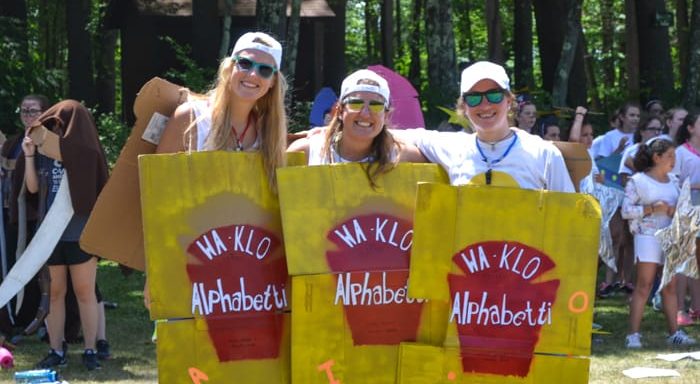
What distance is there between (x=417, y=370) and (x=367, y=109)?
1.07 meters

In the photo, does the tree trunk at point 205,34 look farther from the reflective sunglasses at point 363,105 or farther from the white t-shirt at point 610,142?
the reflective sunglasses at point 363,105

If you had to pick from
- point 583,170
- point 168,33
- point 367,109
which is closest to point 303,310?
point 367,109

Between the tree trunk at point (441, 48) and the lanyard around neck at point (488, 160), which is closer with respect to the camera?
the lanyard around neck at point (488, 160)

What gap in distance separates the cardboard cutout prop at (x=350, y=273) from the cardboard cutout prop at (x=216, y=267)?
0.14 meters

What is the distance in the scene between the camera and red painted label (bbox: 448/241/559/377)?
18.6 feet

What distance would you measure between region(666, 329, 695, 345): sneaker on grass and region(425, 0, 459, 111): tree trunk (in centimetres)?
795

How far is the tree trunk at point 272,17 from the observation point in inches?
649

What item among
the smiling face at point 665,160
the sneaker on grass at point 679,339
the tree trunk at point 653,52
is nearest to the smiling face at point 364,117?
the smiling face at point 665,160

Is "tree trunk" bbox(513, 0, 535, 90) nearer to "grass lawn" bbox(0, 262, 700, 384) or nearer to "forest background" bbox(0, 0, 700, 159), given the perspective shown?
"forest background" bbox(0, 0, 700, 159)

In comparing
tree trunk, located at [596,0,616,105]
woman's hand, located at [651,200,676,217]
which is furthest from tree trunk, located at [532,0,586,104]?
tree trunk, located at [596,0,616,105]

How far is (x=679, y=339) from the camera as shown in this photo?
36.0 ft

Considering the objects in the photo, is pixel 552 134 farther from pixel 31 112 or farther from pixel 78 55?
pixel 78 55

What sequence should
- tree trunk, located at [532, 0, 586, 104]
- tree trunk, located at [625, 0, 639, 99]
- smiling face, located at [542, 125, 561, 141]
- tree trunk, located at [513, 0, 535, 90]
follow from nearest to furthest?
smiling face, located at [542, 125, 561, 141]
tree trunk, located at [532, 0, 586, 104]
tree trunk, located at [625, 0, 639, 99]
tree trunk, located at [513, 0, 535, 90]

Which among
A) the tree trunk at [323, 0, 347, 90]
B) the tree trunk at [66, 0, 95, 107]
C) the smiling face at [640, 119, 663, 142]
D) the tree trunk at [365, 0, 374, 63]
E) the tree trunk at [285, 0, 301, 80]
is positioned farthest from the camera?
the tree trunk at [365, 0, 374, 63]
